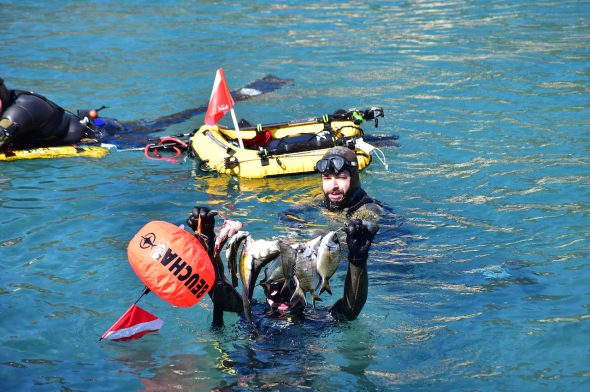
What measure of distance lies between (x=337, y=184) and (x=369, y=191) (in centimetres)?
271

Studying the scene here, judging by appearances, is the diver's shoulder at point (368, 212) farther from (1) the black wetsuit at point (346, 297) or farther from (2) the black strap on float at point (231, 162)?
(2) the black strap on float at point (231, 162)

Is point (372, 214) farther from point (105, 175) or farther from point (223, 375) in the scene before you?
point (105, 175)

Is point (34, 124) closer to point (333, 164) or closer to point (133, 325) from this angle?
point (333, 164)

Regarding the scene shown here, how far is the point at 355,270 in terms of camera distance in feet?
20.1

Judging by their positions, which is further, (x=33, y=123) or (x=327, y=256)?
(x=33, y=123)

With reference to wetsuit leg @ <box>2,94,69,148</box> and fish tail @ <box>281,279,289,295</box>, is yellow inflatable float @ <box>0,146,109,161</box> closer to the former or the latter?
wetsuit leg @ <box>2,94,69,148</box>

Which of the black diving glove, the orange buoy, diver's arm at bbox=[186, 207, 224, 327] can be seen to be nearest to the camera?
the black diving glove

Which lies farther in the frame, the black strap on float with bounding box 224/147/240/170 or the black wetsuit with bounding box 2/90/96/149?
the black wetsuit with bounding box 2/90/96/149

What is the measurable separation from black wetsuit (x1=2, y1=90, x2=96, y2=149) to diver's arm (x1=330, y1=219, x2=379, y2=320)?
7.35 meters

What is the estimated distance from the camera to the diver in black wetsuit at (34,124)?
12.3 m

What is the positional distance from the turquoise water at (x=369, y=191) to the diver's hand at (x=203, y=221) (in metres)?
0.95

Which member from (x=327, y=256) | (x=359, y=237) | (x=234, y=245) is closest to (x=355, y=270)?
(x=327, y=256)

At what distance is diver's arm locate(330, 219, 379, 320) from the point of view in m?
5.87

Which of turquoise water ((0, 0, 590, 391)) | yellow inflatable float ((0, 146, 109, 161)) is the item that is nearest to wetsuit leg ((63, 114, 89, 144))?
yellow inflatable float ((0, 146, 109, 161))
